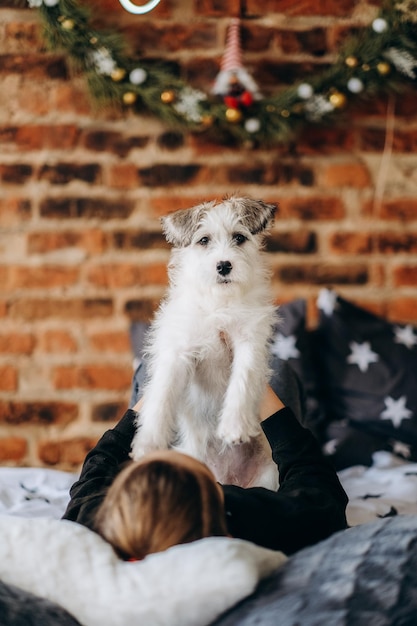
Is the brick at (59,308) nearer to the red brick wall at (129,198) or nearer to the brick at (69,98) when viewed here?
the red brick wall at (129,198)

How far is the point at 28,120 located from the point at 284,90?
0.94m

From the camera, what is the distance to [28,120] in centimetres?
251

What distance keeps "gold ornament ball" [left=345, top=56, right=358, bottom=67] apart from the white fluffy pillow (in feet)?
6.40

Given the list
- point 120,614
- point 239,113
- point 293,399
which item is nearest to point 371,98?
point 239,113

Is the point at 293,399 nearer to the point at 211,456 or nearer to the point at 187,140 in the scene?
the point at 211,456

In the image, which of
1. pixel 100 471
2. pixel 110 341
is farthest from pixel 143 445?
pixel 110 341

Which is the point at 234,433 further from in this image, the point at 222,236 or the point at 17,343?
the point at 17,343

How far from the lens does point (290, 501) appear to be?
1.11 m

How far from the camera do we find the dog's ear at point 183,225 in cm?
142

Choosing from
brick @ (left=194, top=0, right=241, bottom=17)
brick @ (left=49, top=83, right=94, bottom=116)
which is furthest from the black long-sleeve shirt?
brick @ (left=194, top=0, right=241, bottom=17)

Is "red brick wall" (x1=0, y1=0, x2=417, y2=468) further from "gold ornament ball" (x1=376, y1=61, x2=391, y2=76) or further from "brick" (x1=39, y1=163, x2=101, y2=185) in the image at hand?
"gold ornament ball" (x1=376, y1=61, x2=391, y2=76)

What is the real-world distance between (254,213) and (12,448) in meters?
1.58

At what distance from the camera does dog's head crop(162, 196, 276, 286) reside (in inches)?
53.4

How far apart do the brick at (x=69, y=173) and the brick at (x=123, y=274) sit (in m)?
0.33
